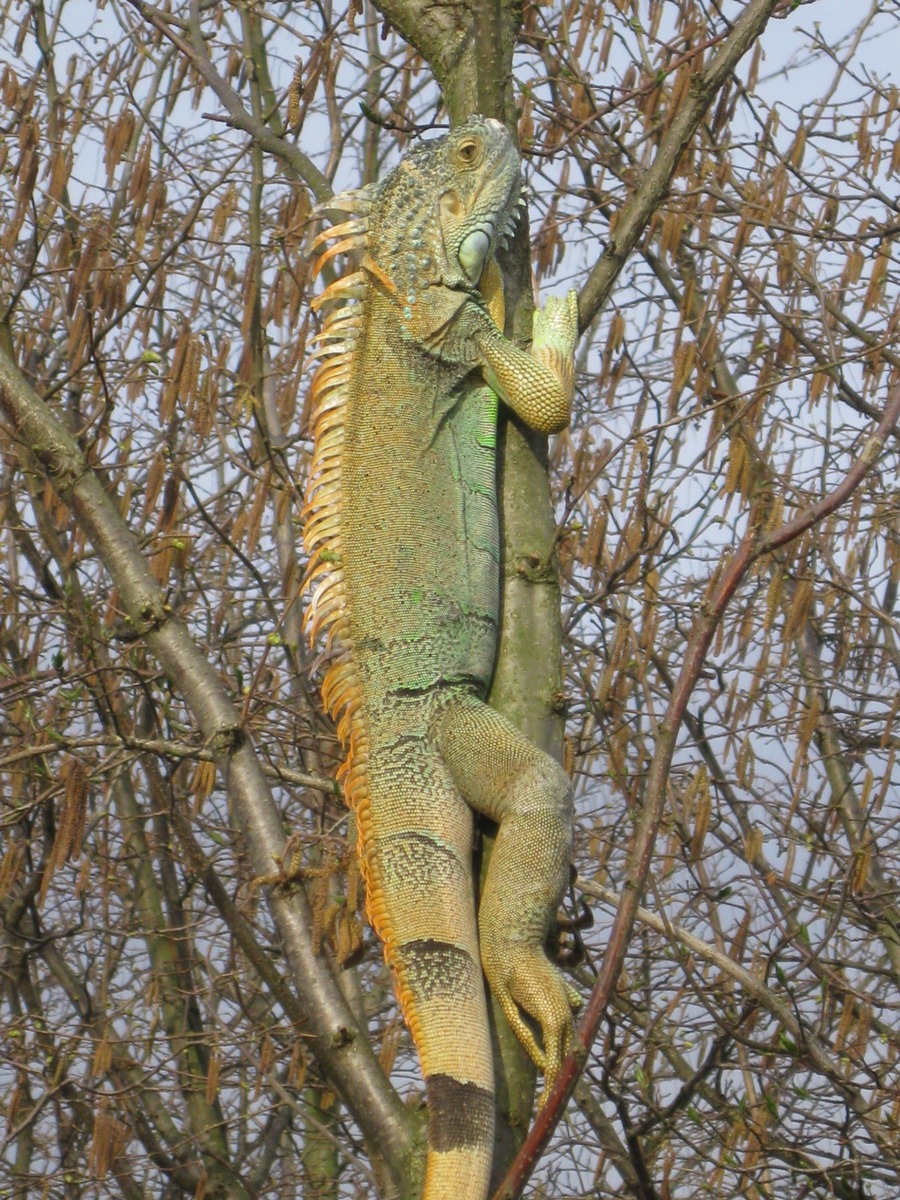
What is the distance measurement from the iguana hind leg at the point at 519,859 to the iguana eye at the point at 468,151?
170 centimetres

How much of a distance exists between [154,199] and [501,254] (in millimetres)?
3661

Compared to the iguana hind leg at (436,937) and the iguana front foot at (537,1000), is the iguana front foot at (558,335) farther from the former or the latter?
the iguana front foot at (537,1000)

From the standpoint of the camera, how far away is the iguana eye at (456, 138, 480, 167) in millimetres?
4375

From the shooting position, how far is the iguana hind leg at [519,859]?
11.4ft

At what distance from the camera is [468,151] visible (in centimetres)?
443

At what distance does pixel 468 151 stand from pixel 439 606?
1463 mm

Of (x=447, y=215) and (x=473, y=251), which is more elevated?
(x=447, y=215)

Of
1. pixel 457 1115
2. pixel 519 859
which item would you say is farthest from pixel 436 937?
pixel 457 1115

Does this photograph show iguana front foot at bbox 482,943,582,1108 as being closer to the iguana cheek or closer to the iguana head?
the iguana head

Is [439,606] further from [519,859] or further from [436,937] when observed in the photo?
[436,937]

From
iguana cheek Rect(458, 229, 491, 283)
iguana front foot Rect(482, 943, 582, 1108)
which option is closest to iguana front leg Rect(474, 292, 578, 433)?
iguana cheek Rect(458, 229, 491, 283)

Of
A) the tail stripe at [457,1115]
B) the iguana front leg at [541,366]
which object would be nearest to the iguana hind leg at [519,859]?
the tail stripe at [457,1115]

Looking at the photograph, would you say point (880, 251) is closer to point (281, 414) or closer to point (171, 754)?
point (281, 414)

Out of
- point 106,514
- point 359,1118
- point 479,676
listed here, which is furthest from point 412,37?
point 359,1118
